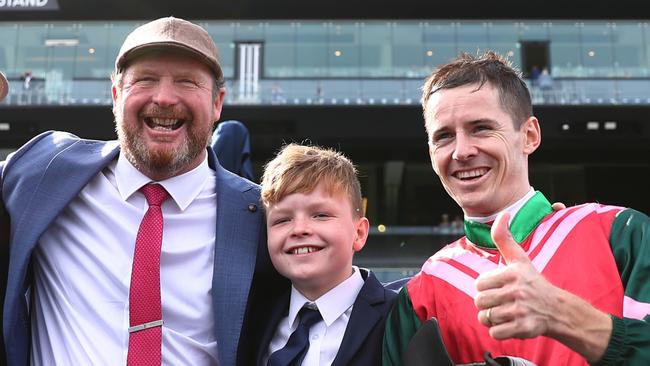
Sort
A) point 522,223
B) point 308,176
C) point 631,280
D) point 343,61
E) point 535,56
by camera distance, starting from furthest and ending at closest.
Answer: point 343,61
point 535,56
point 308,176
point 522,223
point 631,280

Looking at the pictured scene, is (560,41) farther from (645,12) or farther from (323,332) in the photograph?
(323,332)

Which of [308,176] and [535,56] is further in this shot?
[535,56]

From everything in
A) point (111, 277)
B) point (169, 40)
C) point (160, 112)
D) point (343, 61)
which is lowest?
point (111, 277)

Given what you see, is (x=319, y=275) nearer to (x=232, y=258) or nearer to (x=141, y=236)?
(x=232, y=258)

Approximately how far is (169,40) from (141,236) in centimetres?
74

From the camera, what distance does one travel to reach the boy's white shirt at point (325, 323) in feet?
7.03

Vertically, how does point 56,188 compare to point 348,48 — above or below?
below

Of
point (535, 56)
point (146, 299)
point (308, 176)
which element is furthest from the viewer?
point (535, 56)

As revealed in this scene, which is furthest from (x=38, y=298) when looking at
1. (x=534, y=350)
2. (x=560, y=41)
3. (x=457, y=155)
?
(x=560, y=41)

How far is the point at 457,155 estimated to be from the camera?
1.99 m

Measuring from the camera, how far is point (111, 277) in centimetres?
221

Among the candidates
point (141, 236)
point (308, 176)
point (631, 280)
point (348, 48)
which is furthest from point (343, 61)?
point (631, 280)

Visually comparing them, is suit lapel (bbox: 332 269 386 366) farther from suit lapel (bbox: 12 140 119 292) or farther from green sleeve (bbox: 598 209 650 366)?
suit lapel (bbox: 12 140 119 292)

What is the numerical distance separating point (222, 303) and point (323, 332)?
37 cm
